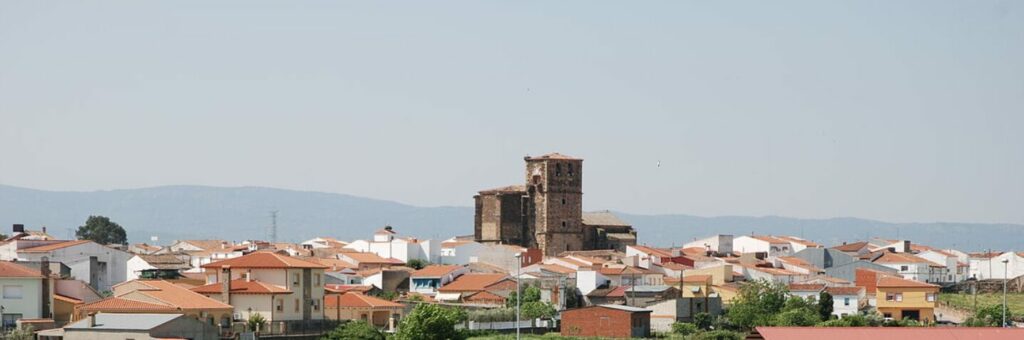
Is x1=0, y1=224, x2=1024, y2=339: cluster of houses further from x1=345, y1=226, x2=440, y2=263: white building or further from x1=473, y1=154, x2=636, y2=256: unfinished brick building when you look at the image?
x1=473, y1=154, x2=636, y2=256: unfinished brick building

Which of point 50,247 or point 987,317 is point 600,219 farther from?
point 50,247

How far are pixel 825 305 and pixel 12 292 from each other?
36.0m

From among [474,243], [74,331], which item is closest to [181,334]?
[74,331]

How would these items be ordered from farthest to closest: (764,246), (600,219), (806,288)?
(600,219) → (764,246) → (806,288)

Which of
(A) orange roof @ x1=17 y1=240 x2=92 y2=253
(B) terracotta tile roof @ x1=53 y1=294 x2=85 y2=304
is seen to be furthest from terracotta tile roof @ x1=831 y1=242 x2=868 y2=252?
(B) terracotta tile roof @ x1=53 y1=294 x2=85 y2=304

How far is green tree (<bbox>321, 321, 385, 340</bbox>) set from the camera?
55094mm

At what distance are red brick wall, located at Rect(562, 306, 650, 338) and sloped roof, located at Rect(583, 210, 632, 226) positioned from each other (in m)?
44.0

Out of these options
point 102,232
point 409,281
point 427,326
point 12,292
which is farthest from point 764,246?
point 12,292

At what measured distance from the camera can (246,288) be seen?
58031 mm

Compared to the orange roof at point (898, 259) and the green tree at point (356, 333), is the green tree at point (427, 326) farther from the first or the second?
the orange roof at point (898, 259)

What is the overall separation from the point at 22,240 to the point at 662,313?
88.8ft

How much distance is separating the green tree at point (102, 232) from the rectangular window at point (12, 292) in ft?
200

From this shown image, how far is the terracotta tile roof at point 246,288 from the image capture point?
57656 mm

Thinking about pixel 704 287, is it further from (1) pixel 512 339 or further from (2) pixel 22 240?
(2) pixel 22 240
